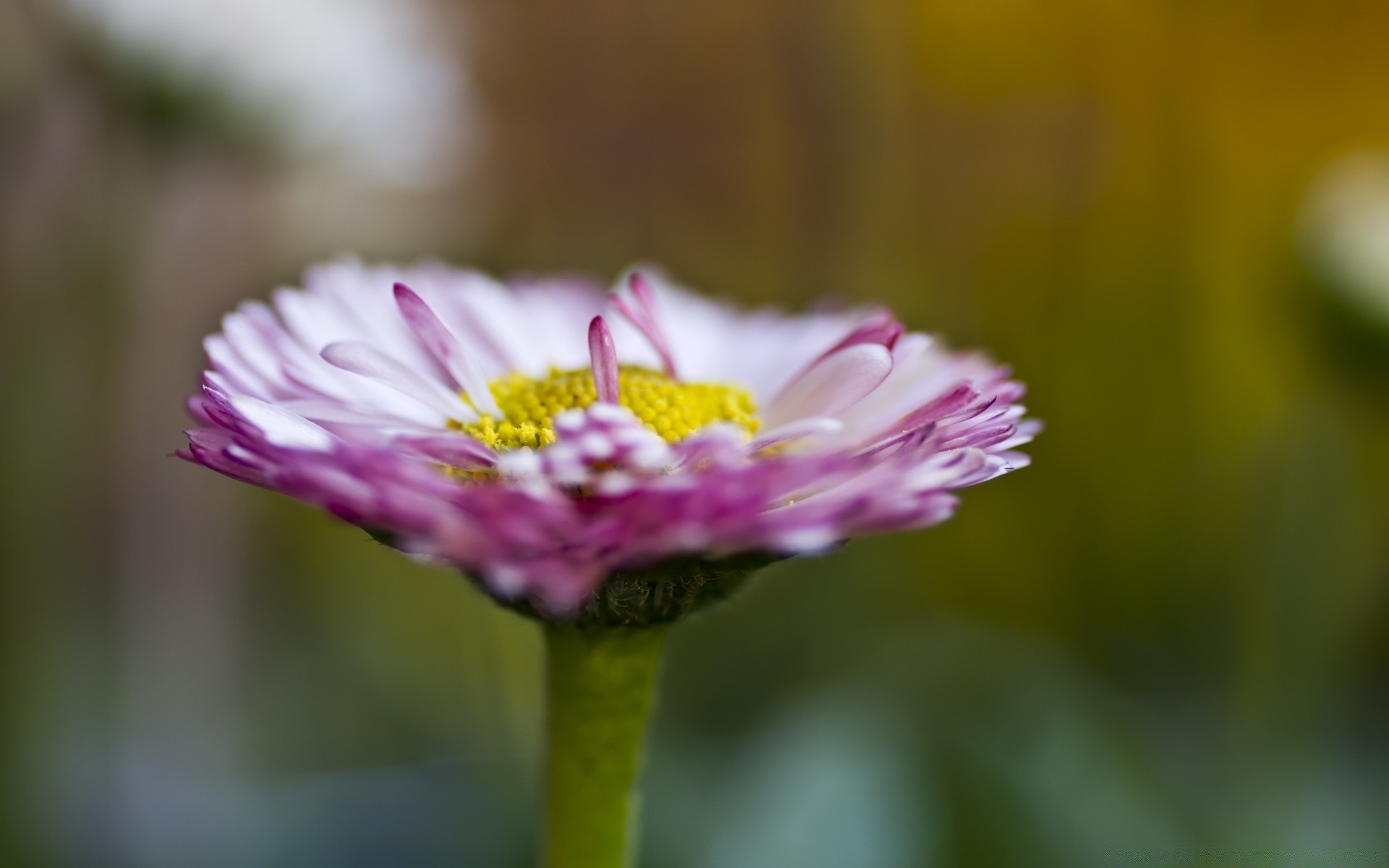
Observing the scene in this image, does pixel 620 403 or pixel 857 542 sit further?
pixel 857 542

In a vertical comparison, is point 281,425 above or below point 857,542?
below

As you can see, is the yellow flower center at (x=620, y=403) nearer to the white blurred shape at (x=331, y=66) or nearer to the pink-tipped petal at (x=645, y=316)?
the pink-tipped petal at (x=645, y=316)

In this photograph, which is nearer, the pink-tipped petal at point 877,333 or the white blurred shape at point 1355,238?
the pink-tipped petal at point 877,333

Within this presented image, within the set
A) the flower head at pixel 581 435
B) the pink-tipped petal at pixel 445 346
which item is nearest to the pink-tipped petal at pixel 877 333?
the flower head at pixel 581 435

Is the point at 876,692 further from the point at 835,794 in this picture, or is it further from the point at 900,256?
the point at 900,256

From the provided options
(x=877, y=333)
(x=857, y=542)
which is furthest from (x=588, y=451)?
(x=857, y=542)

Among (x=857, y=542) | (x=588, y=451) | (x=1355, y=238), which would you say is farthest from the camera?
(x=857, y=542)

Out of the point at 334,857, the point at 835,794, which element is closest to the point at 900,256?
the point at 835,794

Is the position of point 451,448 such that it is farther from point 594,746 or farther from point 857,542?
point 857,542
